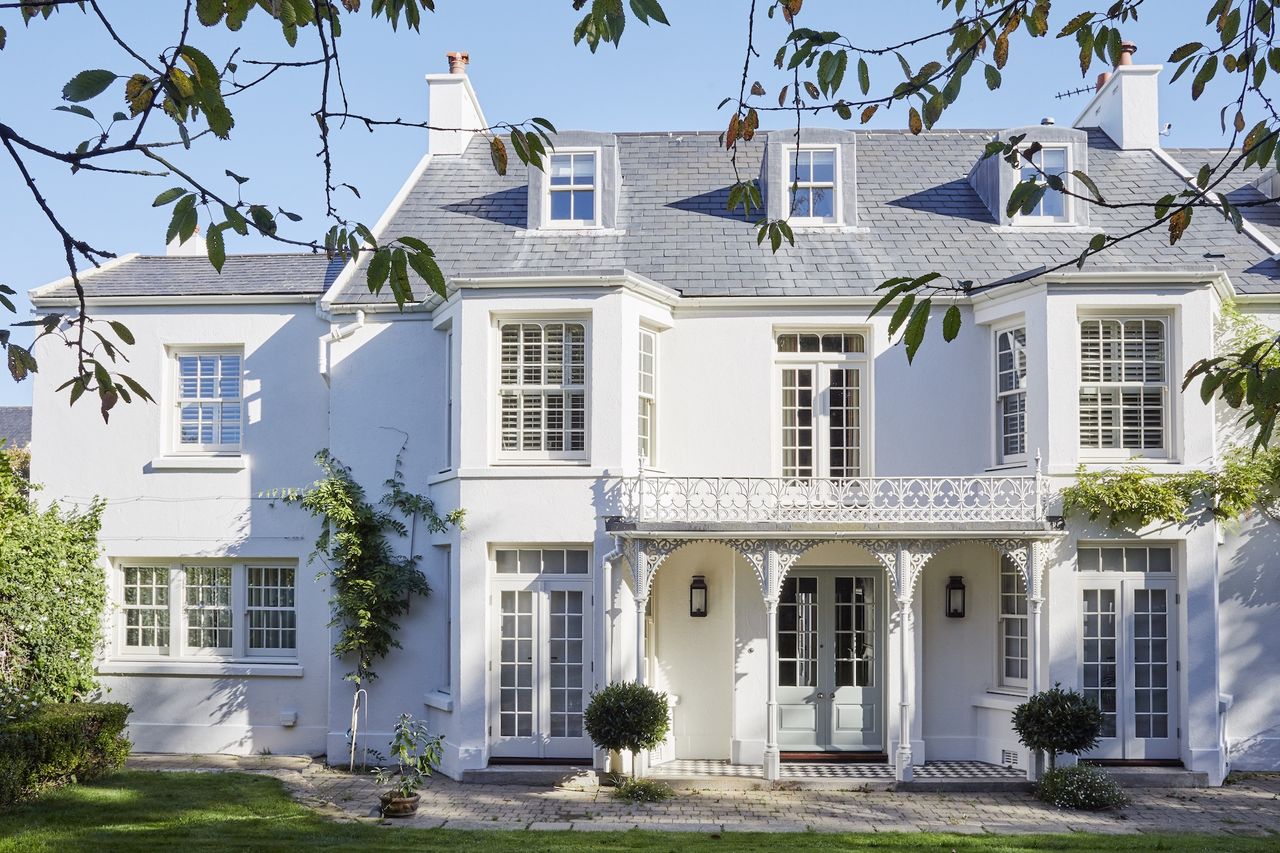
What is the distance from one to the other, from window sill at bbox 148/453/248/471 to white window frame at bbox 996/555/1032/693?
9986 mm

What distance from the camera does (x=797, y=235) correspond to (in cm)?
1666

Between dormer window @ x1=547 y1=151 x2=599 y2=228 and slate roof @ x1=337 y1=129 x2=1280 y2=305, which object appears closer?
slate roof @ x1=337 y1=129 x2=1280 y2=305

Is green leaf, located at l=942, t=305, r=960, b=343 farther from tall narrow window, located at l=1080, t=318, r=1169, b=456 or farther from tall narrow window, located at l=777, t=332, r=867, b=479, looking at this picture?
tall narrow window, located at l=777, t=332, r=867, b=479

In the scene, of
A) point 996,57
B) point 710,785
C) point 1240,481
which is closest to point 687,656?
point 710,785

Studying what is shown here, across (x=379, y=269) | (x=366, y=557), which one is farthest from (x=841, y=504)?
(x=379, y=269)

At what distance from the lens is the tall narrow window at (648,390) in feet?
51.2

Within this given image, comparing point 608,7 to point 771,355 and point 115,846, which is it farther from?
point 771,355

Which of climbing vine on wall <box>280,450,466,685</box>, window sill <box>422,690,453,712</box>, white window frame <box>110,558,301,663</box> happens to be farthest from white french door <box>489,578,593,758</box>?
white window frame <box>110,558,301,663</box>

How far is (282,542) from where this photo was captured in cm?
1623

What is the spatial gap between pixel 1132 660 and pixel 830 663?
3601 mm

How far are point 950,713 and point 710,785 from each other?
344cm

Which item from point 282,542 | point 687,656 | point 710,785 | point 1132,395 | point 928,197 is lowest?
point 710,785

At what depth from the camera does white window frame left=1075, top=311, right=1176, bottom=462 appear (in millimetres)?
14750

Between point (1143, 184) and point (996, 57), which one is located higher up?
point (1143, 184)
